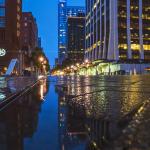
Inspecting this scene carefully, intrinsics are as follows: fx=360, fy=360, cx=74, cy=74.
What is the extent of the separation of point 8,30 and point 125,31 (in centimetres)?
4276

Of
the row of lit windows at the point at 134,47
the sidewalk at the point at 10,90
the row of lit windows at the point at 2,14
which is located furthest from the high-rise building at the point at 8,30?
the sidewalk at the point at 10,90

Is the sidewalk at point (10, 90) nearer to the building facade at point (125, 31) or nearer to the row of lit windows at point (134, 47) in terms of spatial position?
the building facade at point (125, 31)

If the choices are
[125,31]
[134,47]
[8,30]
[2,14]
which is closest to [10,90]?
[8,30]

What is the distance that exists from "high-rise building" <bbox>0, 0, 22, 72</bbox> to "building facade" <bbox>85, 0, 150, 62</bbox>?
3424cm

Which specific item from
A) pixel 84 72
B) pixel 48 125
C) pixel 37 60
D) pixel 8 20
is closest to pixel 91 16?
pixel 84 72

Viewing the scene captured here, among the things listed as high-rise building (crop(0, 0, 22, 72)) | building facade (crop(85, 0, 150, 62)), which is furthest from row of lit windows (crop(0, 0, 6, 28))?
building facade (crop(85, 0, 150, 62))

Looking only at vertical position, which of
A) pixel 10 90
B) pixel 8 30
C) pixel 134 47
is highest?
pixel 8 30

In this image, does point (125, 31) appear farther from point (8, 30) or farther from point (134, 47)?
point (8, 30)

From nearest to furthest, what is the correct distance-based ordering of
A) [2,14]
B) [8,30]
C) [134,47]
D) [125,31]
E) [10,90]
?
[10,90], [2,14], [8,30], [125,31], [134,47]

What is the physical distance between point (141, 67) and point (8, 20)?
50.0 meters

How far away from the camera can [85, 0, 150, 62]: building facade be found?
124125 mm

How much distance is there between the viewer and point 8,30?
105m

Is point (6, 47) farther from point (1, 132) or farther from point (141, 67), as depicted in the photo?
point (1, 132)

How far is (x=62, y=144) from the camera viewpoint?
116 inches
